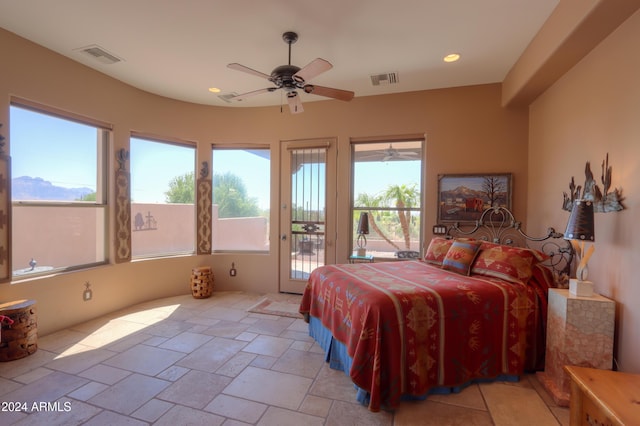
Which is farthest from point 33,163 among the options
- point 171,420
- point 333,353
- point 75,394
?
point 333,353

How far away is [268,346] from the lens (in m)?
2.89

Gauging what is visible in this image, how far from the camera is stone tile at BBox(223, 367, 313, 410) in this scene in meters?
2.08

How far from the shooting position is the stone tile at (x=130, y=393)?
6.57 ft

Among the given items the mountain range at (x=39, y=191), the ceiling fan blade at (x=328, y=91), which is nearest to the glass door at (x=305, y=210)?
the ceiling fan blade at (x=328, y=91)

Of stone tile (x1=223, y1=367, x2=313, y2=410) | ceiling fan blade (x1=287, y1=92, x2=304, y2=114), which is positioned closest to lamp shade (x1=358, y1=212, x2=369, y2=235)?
ceiling fan blade (x1=287, y1=92, x2=304, y2=114)

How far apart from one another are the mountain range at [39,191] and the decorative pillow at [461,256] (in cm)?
436

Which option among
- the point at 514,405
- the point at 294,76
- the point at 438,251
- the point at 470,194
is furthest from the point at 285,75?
the point at 514,405

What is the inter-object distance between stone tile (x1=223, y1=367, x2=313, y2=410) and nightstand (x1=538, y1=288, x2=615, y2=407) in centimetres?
184

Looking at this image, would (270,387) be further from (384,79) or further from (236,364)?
(384,79)

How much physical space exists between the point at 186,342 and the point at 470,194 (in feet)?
12.5

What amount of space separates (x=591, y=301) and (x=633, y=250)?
421mm

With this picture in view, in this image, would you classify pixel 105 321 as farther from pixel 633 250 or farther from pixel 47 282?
pixel 633 250

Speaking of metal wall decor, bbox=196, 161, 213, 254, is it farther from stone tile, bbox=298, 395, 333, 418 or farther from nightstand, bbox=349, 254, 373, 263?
stone tile, bbox=298, 395, 333, 418

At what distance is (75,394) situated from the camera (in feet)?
6.93
